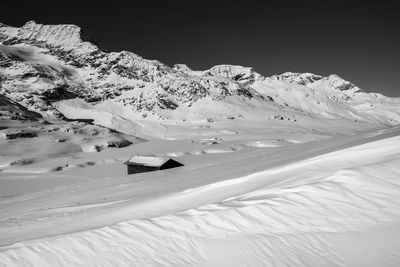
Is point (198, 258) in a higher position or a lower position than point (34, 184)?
higher

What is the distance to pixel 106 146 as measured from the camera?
88.6 m

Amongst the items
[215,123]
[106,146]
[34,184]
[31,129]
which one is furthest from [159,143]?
[215,123]

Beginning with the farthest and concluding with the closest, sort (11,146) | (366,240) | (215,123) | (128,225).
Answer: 1. (215,123)
2. (11,146)
3. (128,225)
4. (366,240)

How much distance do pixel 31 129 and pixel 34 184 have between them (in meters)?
60.1

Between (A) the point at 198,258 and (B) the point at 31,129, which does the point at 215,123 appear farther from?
(A) the point at 198,258

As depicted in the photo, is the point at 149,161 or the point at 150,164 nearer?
the point at 150,164

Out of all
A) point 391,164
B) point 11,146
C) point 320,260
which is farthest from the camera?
point 11,146

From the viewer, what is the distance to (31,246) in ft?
16.5

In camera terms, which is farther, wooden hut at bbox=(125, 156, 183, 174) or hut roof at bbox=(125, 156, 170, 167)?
hut roof at bbox=(125, 156, 170, 167)

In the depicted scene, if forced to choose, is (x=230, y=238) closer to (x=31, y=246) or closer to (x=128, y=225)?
(x=128, y=225)

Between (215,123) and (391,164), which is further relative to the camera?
(215,123)

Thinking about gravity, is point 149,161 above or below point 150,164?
above

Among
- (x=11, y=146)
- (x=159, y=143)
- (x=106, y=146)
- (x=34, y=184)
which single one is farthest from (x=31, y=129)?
(x=34, y=184)

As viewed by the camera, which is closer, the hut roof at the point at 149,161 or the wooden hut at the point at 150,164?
Answer: the wooden hut at the point at 150,164
